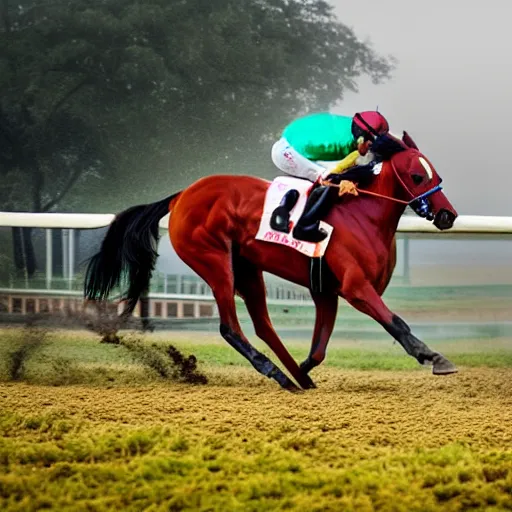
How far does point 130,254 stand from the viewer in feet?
14.8

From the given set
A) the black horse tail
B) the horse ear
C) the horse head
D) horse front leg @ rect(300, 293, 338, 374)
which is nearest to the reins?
the horse head

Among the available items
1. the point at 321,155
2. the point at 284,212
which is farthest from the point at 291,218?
the point at 321,155

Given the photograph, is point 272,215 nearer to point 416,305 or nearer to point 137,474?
point 416,305

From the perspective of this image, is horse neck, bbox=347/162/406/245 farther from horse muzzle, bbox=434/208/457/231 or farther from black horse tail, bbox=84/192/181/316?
black horse tail, bbox=84/192/181/316

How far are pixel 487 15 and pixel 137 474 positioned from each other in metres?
2.77

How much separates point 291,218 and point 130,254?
811 millimetres

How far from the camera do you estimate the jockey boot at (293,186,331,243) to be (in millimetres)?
4129

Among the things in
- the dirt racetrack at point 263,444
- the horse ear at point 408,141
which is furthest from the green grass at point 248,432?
the horse ear at point 408,141

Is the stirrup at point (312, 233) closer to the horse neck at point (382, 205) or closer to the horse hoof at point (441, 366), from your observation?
the horse neck at point (382, 205)

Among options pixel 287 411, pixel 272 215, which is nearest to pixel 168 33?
pixel 272 215

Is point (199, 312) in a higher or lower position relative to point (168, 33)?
lower

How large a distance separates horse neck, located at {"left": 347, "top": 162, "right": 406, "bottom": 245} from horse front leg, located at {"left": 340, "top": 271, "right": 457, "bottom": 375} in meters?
0.23

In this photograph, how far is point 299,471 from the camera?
139 inches

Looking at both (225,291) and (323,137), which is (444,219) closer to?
(323,137)
